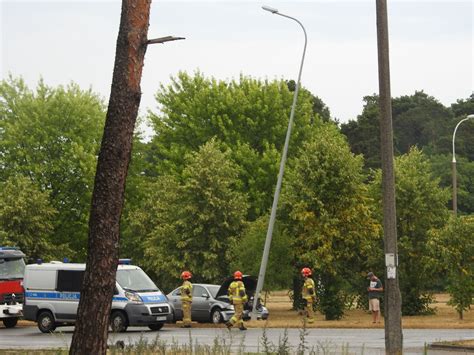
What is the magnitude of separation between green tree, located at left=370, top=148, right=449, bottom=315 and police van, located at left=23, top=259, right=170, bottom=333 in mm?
13233

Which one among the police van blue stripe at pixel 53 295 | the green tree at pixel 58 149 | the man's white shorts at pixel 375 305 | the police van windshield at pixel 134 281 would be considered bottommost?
the man's white shorts at pixel 375 305

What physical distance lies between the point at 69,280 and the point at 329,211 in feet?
42.0

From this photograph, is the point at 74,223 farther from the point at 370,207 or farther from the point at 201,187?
the point at 370,207

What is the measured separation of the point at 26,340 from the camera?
3056cm

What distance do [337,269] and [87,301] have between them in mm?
29980

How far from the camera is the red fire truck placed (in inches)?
1505

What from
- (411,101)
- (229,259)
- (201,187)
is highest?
(411,101)

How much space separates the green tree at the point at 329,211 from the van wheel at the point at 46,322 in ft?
38.6

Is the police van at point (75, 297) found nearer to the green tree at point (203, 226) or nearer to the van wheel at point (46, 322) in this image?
the van wheel at point (46, 322)

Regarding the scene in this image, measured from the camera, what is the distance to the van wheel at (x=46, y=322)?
35125mm

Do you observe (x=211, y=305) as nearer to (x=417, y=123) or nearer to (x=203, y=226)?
(x=203, y=226)

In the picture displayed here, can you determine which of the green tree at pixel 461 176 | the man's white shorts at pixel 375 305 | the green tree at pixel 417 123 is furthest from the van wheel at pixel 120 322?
the green tree at pixel 417 123

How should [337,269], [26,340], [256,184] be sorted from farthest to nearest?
[256,184] → [337,269] → [26,340]

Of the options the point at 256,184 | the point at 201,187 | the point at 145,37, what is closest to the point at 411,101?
the point at 256,184
